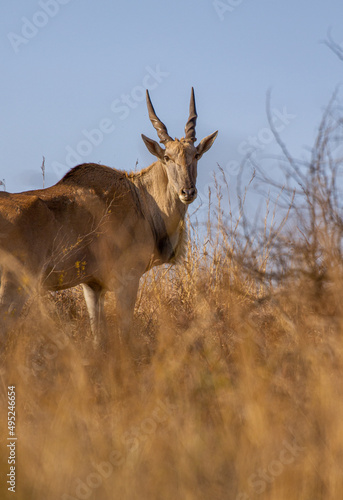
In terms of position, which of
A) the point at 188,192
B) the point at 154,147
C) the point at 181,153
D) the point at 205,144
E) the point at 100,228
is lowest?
the point at 100,228

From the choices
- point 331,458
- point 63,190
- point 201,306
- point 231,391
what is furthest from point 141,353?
point 331,458

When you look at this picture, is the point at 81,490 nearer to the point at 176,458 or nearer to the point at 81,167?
the point at 176,458

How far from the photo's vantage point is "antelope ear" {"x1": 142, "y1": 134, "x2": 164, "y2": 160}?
8.23m

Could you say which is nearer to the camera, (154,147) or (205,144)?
(154,147)

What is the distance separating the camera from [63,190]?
24.1 feet

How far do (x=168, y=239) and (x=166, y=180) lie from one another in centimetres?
77

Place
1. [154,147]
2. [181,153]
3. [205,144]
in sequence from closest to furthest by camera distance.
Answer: [181,153]
[154,147]
[205,144]

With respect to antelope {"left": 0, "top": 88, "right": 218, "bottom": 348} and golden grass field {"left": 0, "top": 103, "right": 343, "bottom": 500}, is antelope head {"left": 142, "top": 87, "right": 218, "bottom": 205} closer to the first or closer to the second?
antelope {"left": 0, "top": 88, "right": 218, "bottom": 348}

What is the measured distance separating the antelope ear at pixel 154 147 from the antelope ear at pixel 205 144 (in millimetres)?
512

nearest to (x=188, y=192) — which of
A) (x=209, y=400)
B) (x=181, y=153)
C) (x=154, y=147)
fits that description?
(x=181, y=153)

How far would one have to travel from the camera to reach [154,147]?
27.1 ft

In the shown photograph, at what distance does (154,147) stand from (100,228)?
1.55 metres

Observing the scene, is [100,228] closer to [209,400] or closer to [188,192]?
[188,192]

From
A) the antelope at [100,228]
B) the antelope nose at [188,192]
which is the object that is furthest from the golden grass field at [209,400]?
the antelope nose at [188,192]
